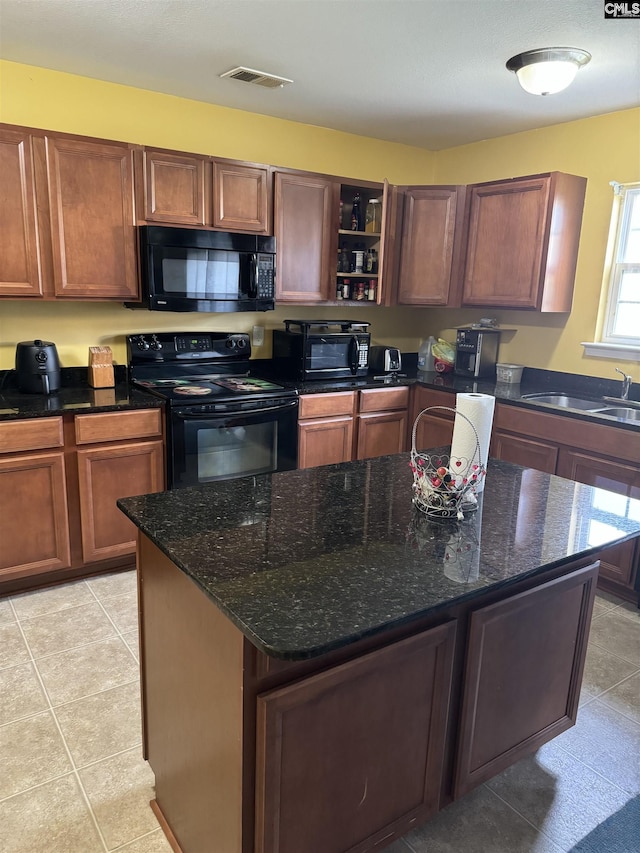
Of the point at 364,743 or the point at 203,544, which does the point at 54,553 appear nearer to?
Answer: the point at 203,544

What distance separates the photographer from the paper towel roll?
1.83 meters

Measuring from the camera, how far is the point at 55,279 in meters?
2.99

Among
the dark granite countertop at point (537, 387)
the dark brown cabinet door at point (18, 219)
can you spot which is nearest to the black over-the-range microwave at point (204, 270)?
the dark brown cabinet door at point (18, 219)

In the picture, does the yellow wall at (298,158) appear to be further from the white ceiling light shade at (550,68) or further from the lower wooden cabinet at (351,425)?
the white ceiling light shade at (550,68)

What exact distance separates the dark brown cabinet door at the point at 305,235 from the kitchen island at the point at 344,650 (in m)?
2.08

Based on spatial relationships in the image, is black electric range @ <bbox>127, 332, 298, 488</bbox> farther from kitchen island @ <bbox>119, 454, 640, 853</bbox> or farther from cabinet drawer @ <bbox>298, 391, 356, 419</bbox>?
kitchen island @ <bbox>119, 454, 640, 853</bbox>

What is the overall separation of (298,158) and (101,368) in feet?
6.17

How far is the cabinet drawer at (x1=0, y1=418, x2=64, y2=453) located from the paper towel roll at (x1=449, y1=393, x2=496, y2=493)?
6.23 feet

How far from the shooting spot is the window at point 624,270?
11.4 ft

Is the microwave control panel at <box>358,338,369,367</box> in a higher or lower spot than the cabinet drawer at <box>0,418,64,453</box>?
higher

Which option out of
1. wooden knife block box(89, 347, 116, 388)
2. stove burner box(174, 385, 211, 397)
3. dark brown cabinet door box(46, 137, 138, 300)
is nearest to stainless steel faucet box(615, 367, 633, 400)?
stove burner box(174, 385, 211, 397)

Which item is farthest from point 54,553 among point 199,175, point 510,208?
point 510,208

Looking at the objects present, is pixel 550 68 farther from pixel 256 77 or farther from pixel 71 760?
pixel 71 760

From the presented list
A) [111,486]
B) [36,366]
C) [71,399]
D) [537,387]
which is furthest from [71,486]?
[537,387]
